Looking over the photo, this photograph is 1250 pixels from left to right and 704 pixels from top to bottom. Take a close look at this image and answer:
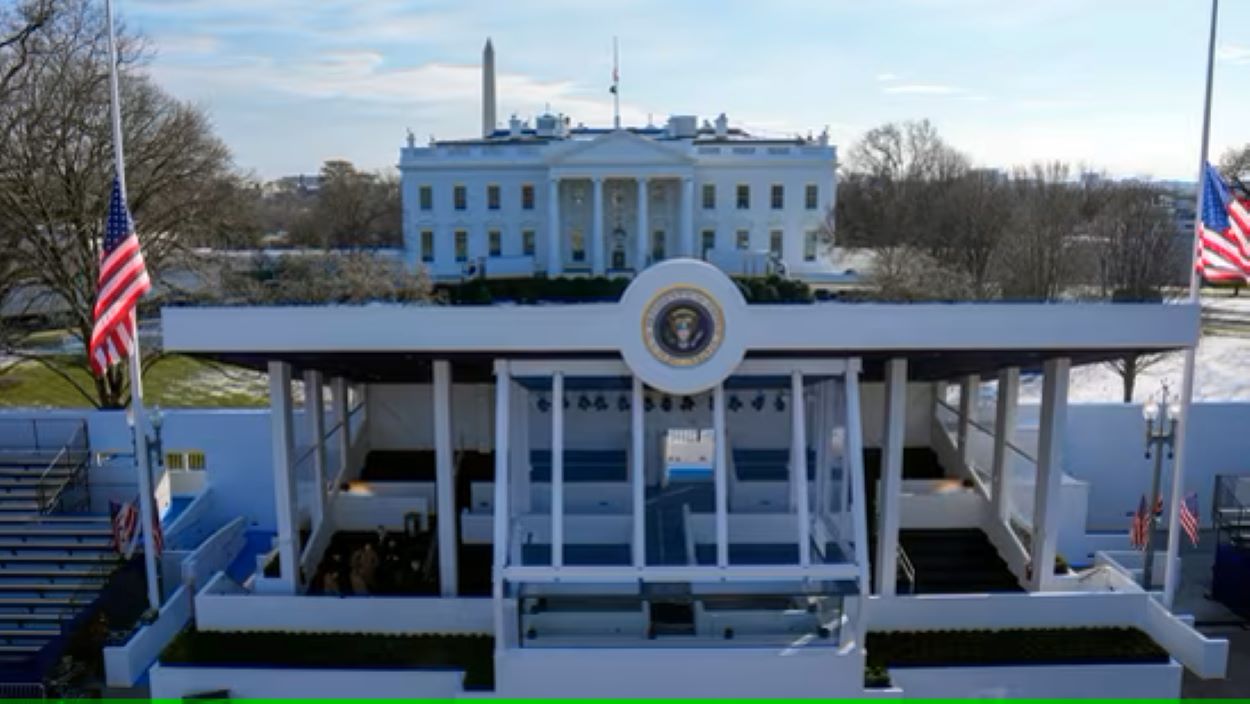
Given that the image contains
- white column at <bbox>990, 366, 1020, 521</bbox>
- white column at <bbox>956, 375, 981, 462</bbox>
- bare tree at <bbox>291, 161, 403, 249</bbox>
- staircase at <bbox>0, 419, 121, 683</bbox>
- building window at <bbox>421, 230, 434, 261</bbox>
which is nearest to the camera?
staircase at <bbox>0, 419, 121, 683</bbox>

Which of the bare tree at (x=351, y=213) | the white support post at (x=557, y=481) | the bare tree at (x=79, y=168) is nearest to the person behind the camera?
the white support post at (x=557, y=481)

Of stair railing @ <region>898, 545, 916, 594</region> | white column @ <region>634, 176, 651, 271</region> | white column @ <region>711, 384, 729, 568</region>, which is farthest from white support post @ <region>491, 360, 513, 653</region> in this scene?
white column @ <region>634, 176, 651, 271</region>

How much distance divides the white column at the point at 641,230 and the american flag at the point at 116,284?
131 ft

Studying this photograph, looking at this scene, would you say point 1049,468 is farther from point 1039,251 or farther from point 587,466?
point 1039,251

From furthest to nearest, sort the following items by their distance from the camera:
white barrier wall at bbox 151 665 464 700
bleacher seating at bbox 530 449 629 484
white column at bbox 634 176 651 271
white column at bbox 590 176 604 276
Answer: white column at bbox 590 176 604 276 → white column at bbox 634 176 651 271 → bleacher seating at bbox 530 449 629 484 → white barrier wall at bbox 151 665 464 700

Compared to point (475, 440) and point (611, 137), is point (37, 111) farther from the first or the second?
point (611, 137)

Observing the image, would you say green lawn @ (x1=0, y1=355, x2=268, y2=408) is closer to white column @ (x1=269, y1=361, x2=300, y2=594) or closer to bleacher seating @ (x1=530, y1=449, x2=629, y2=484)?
bleacher seating @ (x1=530, y1=449, x2=629, y2=484)

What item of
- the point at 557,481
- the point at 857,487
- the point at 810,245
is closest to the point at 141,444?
the point at 557,481

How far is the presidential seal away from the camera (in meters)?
12.6

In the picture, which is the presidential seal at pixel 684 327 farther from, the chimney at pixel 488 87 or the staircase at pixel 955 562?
the chimney at pixel 488 87

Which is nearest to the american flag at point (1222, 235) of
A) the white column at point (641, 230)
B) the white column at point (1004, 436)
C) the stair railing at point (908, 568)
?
the white column at point (1004, 436)

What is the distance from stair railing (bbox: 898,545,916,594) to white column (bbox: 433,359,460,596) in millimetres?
7924

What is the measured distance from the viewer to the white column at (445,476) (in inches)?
550

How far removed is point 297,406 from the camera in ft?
83.4
